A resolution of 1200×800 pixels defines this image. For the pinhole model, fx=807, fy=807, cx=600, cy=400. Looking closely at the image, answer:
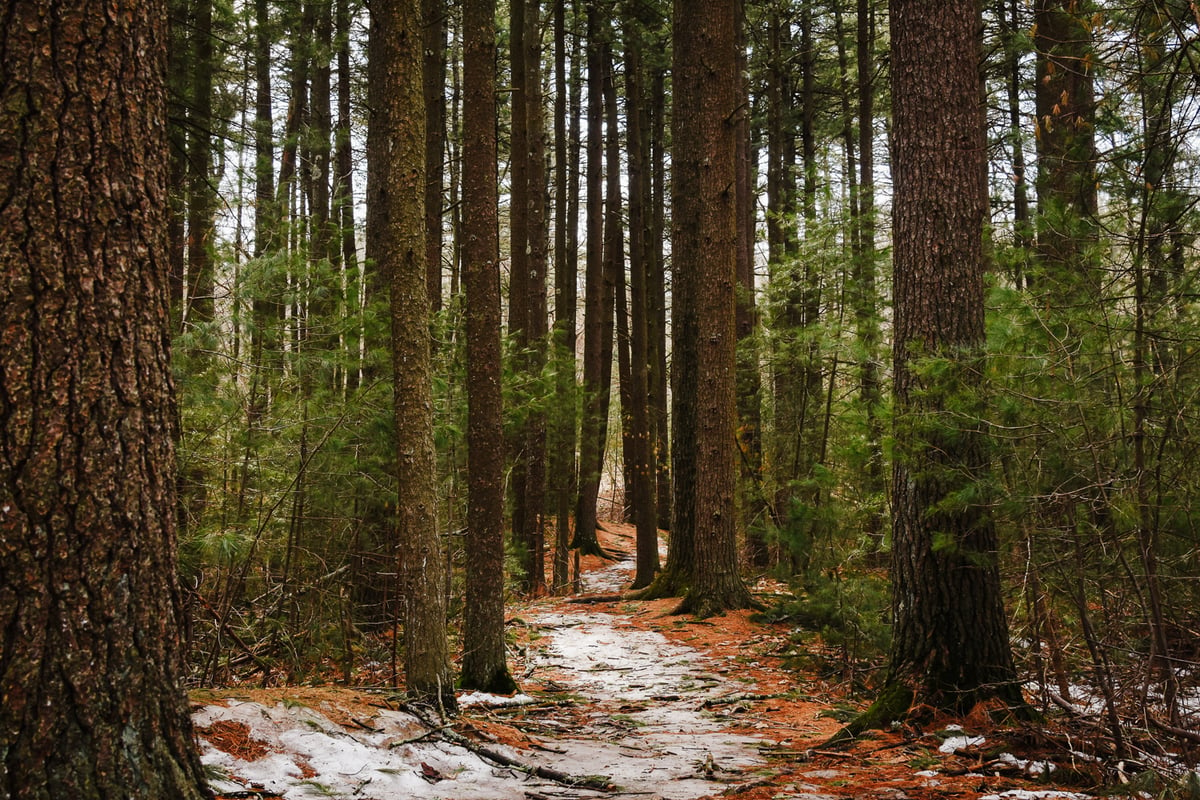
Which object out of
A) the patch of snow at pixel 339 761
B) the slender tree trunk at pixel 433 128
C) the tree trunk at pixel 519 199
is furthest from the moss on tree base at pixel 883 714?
the tree trunk at pixel 519 199

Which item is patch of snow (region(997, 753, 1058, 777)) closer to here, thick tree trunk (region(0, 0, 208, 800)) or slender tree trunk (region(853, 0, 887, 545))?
slender tree trunk (region(853, 0, 887, 545))

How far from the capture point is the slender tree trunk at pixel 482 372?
22.3 ft

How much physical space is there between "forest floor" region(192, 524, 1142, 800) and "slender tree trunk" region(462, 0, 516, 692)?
0.51m

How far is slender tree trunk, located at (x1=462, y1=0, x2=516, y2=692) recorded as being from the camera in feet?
22.3

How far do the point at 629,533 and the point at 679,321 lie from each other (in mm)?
14494

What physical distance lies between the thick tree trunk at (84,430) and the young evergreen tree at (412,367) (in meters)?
3.17

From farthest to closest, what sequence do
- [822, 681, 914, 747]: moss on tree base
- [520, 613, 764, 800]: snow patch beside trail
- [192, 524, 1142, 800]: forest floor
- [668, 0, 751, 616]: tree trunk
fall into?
[668, 0, 751, 616]: tree trunk < [822, 681, 914, 747]: moss on tree base < [520, 613, 764, 800]: snow patch beside trail < [192, 524, 1142, 800]: forest floor

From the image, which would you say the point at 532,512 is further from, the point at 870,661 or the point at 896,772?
the point at 896,772

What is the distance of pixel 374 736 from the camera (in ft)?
Result: 15.8

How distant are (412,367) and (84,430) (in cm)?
349

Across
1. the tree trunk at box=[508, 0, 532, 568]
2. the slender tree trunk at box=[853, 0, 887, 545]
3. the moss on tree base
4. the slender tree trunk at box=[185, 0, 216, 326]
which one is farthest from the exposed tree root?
the tree trunk at box=[508, 0, 532, 568]

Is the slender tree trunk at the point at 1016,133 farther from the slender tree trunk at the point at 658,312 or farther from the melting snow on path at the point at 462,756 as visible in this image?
the slender tree trunk at the point at 658,312

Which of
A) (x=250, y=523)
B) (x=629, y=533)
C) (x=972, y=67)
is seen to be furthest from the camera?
(x=629, y=533)

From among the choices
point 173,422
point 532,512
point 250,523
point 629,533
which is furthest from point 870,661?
point 629,533
